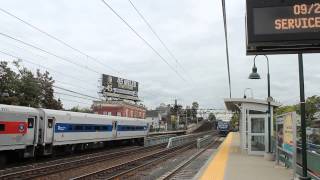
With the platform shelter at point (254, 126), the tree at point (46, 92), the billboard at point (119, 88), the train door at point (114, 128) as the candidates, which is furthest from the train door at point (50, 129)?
the billboard at point (119, 88)

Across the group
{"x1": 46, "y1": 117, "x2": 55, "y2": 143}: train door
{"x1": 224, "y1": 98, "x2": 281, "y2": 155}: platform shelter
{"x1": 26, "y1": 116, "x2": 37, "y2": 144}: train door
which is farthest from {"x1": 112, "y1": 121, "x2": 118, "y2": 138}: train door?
{"x1": 26, "y1": 116, "x2": 37, "y2": 144}: train door

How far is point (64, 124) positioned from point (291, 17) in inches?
907

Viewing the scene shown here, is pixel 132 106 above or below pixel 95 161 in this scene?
above

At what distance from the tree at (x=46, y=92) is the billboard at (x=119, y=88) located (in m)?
37.3

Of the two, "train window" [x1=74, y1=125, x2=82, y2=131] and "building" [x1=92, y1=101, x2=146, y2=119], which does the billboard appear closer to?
"building" [x1=92, y1=101, x2=146, y2=119]

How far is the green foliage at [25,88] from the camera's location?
184ft

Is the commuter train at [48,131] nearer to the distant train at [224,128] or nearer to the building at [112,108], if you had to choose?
the distant train at [224,128]

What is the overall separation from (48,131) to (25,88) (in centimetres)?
3193

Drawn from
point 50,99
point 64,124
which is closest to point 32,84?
point 50,99

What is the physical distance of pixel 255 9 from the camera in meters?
10.9

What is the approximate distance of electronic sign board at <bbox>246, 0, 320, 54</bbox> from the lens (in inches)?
415

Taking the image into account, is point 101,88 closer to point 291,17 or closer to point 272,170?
point 272,170

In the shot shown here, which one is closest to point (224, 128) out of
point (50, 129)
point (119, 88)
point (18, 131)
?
A: point (119, 88)

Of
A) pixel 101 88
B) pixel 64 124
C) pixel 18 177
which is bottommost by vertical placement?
pixel 18 177
